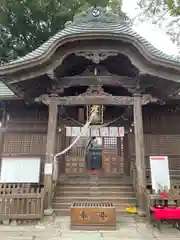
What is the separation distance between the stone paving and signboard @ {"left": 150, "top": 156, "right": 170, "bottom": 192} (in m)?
1.06

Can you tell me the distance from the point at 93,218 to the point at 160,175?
7.77 feet

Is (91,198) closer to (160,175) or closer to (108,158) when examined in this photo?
(160,175)

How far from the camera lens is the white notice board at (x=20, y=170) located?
24.4 ft

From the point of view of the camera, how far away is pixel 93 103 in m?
7.04

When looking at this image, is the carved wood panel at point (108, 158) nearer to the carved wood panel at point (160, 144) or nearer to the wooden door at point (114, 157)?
the wooden door at point (114, 157)

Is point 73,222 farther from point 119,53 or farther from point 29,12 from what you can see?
point 29,12

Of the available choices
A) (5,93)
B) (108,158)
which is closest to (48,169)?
(108,158)

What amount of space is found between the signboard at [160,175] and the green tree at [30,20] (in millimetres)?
13658

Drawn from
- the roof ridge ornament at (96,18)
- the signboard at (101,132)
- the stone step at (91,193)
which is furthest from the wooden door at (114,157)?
the roof ridge ornament at (96,18)

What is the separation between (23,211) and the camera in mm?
5566

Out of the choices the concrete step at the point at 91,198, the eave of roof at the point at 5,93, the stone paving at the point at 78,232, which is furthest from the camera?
the eave of roof at the point at 5,93

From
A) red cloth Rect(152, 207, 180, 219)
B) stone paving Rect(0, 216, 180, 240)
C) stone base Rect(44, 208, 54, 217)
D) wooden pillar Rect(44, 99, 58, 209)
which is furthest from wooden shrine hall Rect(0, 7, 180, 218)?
red cloth Rect(152, 207, 180, 219)

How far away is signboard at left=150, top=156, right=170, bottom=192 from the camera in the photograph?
5976 millimetres

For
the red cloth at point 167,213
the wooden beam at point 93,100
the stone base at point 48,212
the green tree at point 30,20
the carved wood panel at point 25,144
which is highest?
the green tree at point 30,20
